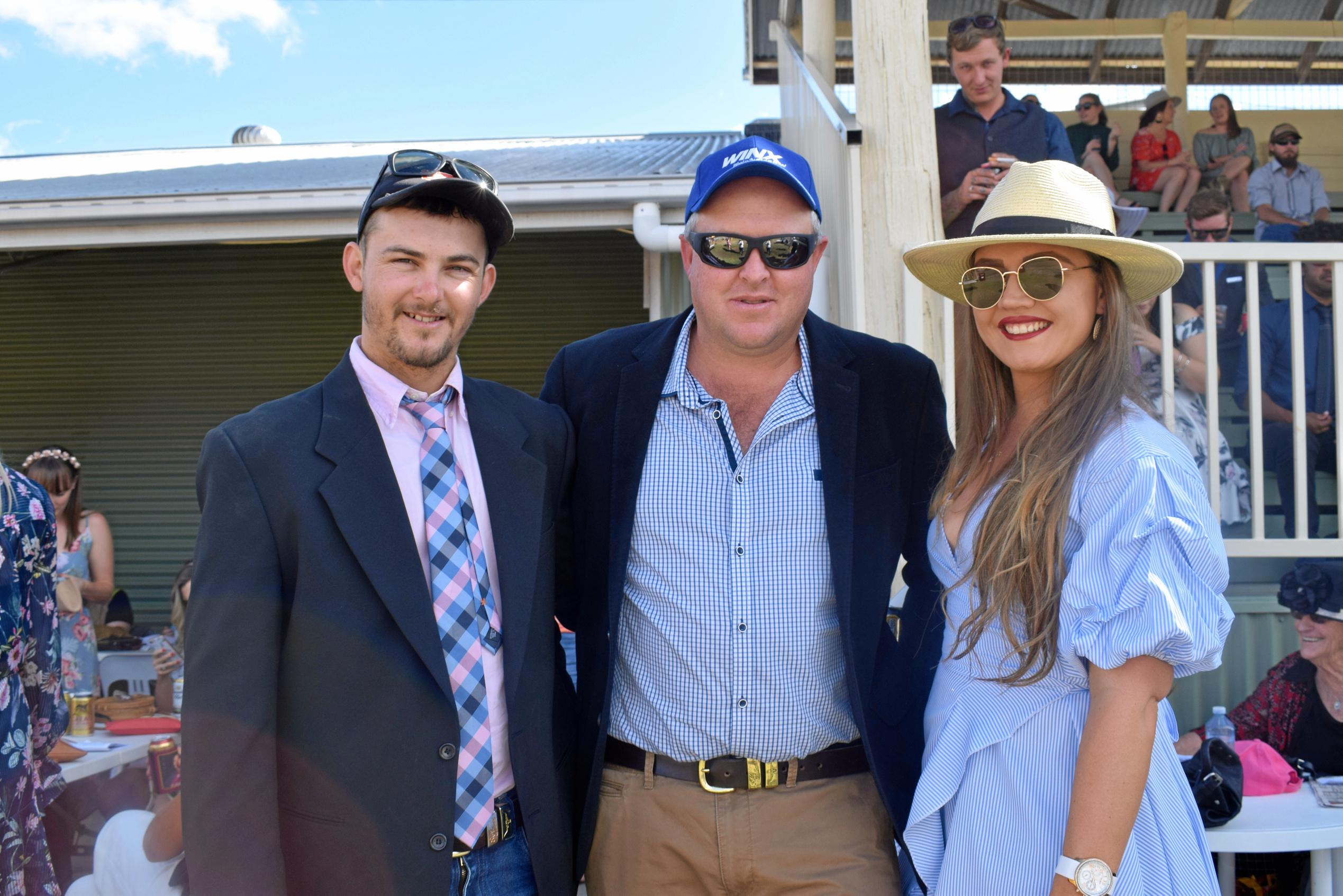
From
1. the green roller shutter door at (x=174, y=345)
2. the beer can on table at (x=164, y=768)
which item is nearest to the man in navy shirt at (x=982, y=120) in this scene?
the beer can on table at (x=164, y=768)

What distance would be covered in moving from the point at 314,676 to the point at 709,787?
34.5 inches

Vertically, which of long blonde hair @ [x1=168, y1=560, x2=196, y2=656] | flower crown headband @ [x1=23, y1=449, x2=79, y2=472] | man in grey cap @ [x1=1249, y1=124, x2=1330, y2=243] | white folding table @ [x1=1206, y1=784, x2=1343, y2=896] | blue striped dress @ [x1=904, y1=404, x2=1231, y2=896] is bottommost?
white folding table @ [x1=1206, y1=784, x2=1343, y2=896]

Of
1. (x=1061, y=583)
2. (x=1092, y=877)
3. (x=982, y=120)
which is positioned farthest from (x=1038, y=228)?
(x=982, y=120)

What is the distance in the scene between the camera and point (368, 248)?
2.05 metres

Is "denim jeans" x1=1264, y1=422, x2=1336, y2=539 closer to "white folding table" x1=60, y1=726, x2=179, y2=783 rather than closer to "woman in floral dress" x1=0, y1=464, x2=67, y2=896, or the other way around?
"woman in floral dress" x1=0, y1=464, x2=67, y2=896

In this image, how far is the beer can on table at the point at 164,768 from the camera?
433 centimetres

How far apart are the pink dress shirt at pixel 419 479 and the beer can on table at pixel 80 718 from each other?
4.01 metres

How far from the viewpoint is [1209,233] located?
700 cm

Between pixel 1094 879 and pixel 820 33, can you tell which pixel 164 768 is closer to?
pixel 1094 879

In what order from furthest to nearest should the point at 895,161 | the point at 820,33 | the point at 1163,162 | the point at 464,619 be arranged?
the point at 1163,162 < the point at 820,33 < the point at 895,161 < the point at 464,619

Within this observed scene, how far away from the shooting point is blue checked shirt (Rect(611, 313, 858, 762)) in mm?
2170

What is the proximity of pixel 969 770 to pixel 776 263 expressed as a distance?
1.13 meters

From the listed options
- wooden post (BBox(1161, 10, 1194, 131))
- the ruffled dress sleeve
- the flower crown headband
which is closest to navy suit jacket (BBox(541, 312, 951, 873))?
the ruffled dress sleeve

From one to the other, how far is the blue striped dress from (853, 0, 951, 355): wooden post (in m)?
2.11
